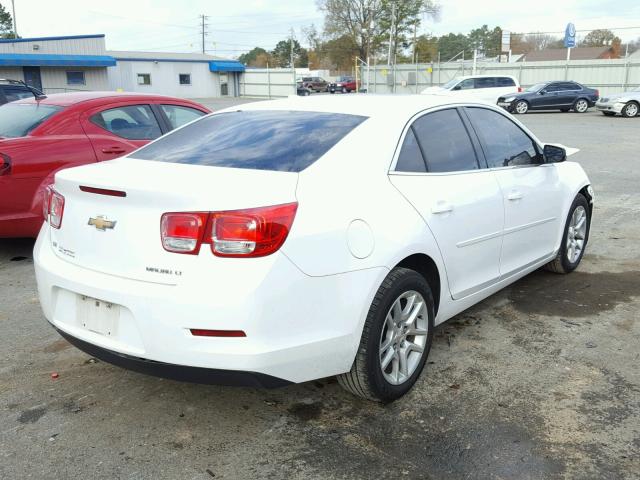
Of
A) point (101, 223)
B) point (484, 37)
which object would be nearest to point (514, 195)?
point (101, 223)

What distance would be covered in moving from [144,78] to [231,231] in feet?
177

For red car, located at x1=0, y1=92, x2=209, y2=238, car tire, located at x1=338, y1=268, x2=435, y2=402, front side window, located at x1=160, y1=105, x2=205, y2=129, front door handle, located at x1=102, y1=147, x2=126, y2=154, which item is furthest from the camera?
front side window, located at x1=160, y1=105, x2=205, y2=129

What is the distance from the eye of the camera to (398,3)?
67625 mm

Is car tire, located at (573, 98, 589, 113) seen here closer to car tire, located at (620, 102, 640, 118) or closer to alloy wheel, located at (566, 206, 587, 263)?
car tire, located at (620, 102, 640, 118)

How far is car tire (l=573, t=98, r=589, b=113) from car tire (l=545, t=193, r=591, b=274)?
24.8 meters

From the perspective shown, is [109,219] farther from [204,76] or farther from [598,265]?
[204,76]

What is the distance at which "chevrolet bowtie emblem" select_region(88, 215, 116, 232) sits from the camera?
2.75m

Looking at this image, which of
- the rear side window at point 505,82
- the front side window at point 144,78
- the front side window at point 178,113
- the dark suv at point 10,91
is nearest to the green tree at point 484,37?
the front side window at point 144,78

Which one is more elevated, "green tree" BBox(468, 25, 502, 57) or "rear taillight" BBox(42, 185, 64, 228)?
"green tree" BBox(468, 25, 502, 57)

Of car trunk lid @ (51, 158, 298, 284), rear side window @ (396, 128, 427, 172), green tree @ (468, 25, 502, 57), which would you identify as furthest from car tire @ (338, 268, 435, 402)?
green tree @ (468, 25, 502, 57)

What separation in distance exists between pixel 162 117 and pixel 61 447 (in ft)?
15.4

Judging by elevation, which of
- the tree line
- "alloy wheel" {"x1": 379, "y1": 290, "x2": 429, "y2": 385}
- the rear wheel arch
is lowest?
"alloy wheel" {"x1": 379, "y1": 290, "x2": 429, "y2": 385}

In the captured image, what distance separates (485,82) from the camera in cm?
2827

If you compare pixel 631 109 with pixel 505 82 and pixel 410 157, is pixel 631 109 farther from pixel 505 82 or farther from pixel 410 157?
pixel 410 157
